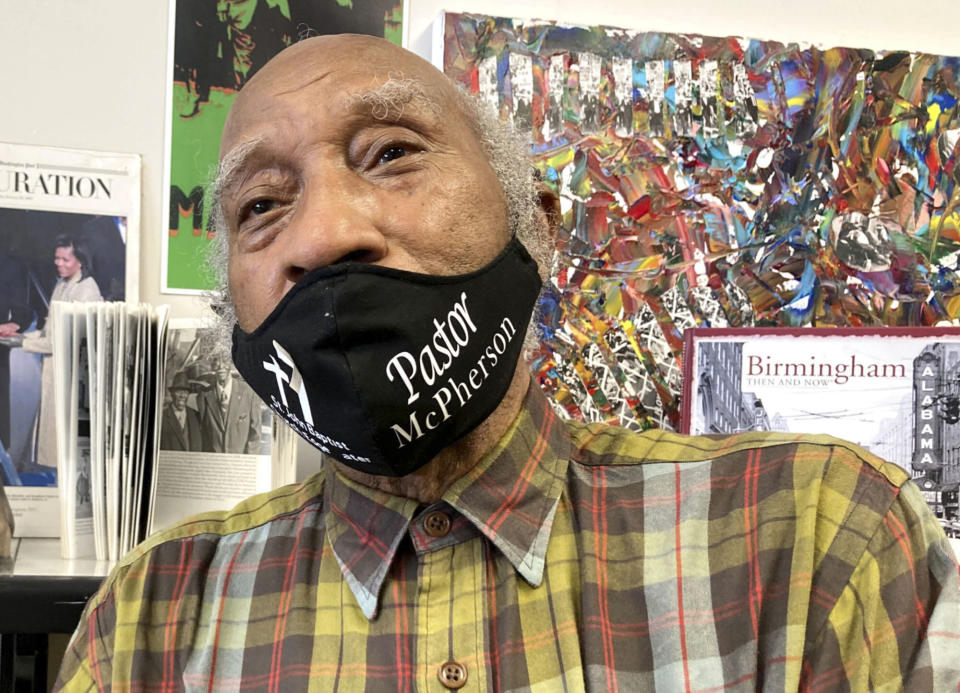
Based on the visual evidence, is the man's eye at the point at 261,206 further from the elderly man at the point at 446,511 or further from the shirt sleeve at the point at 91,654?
the shirt sleeve at the point at 91,654

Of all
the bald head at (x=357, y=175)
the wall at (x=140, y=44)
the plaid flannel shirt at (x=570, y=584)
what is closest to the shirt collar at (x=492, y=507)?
the plaid flannel shirt at (x=570, y=584)

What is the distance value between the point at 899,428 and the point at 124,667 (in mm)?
980

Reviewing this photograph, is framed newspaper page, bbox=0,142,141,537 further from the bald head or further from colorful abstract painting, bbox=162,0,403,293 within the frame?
the bald head

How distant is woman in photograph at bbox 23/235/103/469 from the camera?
123cm

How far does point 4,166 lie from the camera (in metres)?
1.25

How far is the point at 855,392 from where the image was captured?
115cm

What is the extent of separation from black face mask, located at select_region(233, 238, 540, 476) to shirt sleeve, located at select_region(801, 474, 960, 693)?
0.34 meters

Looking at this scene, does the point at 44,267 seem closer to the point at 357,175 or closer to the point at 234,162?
the point at 234,162

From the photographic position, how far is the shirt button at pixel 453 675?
2.43 ft

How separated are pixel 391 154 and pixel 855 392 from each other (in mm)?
717

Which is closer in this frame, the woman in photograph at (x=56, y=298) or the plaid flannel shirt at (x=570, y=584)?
the plaid flannel shirt at (x=570, y=584)

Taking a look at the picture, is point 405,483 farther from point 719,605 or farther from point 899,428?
point 899,428

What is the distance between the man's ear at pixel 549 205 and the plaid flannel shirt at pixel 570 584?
226mm

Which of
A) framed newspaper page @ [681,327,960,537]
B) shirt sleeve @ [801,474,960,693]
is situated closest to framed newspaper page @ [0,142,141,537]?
framed newspaper page @ [681,327,960,537]
